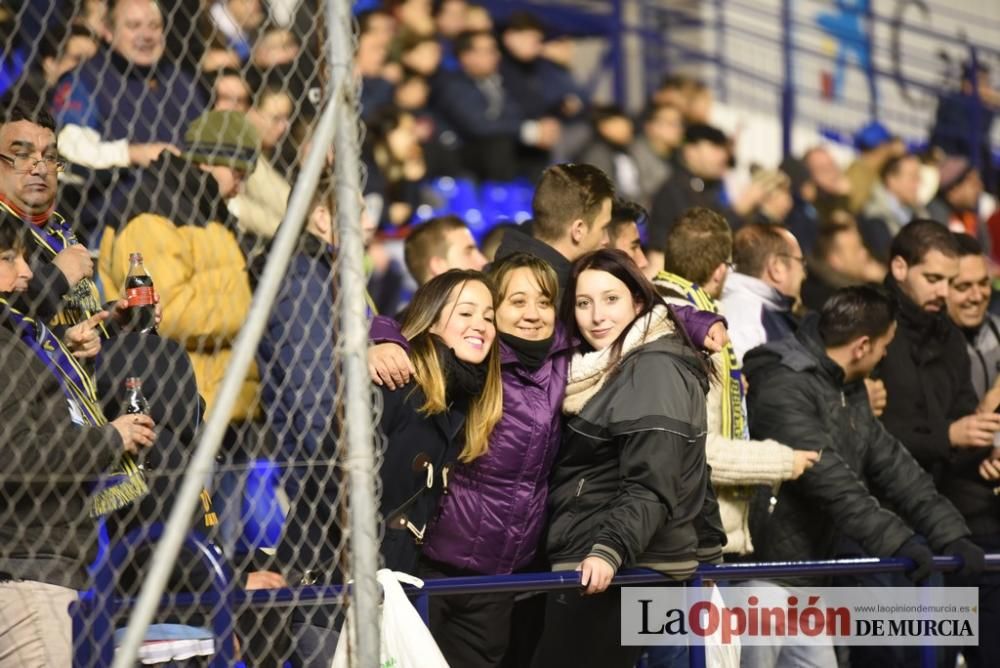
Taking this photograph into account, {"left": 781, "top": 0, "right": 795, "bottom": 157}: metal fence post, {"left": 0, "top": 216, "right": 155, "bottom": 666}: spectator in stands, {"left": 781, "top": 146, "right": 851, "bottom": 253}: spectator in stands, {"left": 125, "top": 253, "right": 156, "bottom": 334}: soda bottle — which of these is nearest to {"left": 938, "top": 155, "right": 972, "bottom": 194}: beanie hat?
{"left": 781, "top": 146, "right": 851, "bottom": 253}: spectator in stands

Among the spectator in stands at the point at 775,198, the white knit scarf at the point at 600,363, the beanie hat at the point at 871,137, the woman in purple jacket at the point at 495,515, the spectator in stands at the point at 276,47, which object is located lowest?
the woman in purple jacket at the point at 495,515

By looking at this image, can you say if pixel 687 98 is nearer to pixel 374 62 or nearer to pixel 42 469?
pixel 374 62

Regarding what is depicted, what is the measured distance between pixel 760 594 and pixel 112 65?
384cm

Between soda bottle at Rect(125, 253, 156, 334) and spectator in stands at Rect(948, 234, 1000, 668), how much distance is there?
12.5 feet

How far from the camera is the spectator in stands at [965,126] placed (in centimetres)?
1546

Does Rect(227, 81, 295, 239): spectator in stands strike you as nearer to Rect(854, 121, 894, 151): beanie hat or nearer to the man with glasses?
the man with glasses

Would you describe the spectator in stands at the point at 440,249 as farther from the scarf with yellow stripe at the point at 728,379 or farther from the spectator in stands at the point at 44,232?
the spectator in stands at the point at 44,232

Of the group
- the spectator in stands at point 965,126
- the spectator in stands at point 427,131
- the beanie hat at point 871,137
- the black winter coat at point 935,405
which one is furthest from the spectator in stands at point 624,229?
the spectator in stands at point 965,126

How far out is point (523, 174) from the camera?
13297 millimetres

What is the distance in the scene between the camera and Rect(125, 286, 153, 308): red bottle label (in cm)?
546

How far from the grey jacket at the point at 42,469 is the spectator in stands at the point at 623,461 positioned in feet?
5.24

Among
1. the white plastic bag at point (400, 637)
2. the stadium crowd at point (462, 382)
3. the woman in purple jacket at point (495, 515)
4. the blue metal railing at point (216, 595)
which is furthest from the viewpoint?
the woman in purple jacket at point (495, 515)

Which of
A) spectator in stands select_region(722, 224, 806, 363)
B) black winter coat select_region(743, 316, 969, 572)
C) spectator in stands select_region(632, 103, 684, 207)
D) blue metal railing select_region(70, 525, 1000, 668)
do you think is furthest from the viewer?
spectator in stands select_region(632, 103, 684, 207)

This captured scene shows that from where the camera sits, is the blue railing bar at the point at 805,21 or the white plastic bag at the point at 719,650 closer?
the white plastic bag at the point at 719,650
